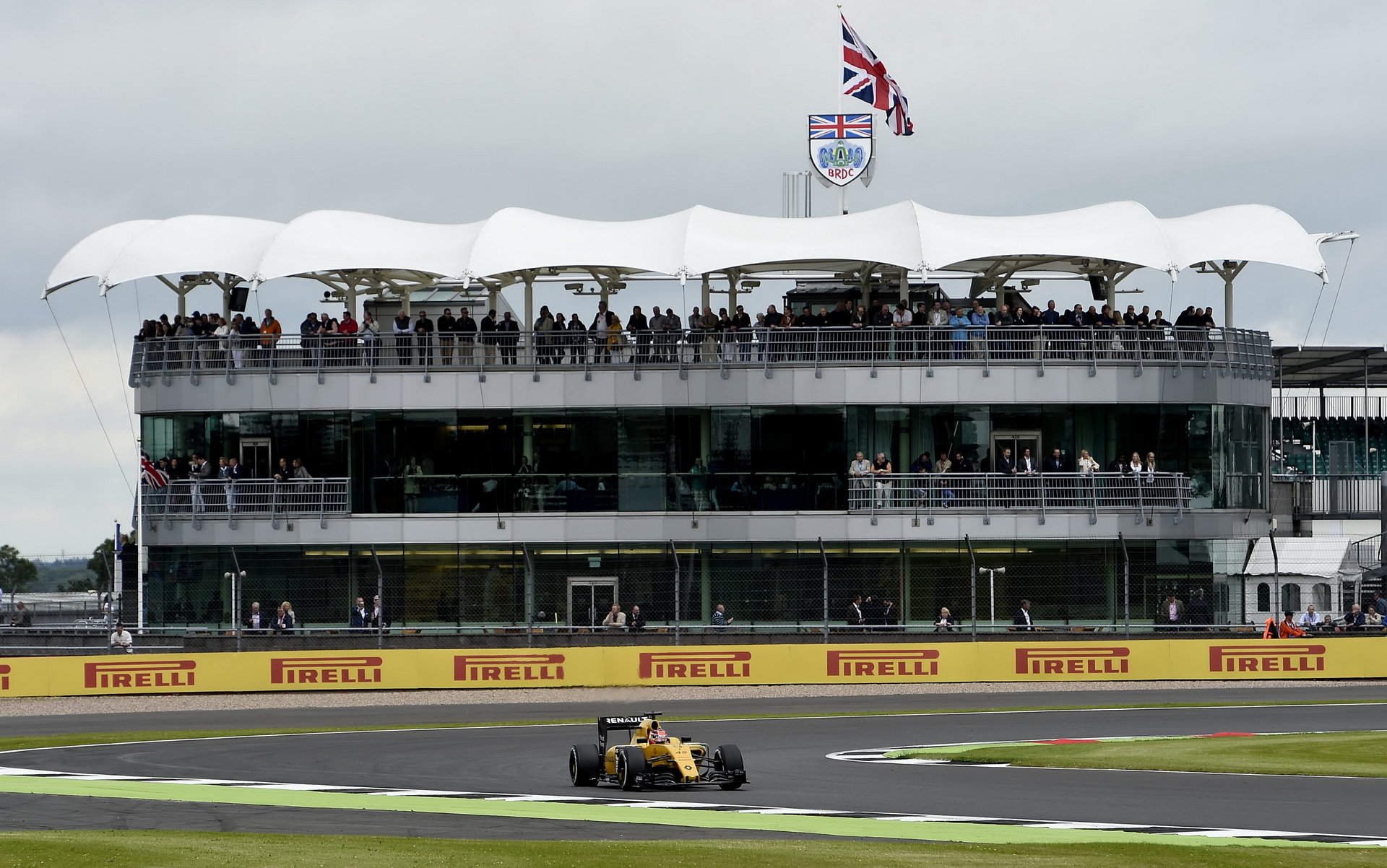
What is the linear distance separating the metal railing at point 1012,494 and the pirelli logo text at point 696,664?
7.35 m

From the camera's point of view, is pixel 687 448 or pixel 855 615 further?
pixel 687 448

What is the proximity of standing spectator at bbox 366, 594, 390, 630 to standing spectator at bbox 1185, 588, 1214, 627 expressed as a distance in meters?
18.8

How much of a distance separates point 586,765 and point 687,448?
25391 mm

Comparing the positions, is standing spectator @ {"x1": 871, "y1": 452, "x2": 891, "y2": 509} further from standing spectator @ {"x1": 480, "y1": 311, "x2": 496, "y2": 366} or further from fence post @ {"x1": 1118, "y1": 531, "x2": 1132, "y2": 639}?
standing spectator @ {"x1": 480, "y1": 311, "x2": 496, "y2": 366}

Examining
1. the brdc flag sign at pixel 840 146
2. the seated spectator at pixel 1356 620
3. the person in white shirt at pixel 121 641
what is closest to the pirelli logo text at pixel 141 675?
the person in white shirt at pixel 121 641

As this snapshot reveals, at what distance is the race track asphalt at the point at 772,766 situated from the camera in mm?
17219

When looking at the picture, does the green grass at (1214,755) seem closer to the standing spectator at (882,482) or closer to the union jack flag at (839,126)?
the standing spectator at (882,482)

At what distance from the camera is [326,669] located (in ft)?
124

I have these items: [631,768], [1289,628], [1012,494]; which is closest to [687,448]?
[1012,494]

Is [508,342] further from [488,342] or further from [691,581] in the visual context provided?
[691,581]

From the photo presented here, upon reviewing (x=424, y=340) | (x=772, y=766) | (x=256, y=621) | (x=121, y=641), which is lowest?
(x=772, y=766)

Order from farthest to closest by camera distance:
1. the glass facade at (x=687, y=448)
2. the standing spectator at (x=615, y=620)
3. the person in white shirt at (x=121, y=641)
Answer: the glass facade at (x=687, y=448), the standing spectator at (x=615, y=620), the person in white shirt at (x=121, y=641)

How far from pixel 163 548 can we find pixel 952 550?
2045cm

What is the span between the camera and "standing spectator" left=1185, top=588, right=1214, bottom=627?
4100cm
